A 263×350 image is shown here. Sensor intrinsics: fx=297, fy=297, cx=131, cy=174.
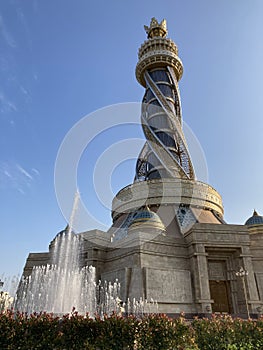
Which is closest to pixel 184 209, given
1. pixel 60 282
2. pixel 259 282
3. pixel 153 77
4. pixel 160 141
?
pixel 259 282

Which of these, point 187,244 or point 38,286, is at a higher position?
point 187,244

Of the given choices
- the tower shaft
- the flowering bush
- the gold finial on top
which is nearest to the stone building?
the tower shaft

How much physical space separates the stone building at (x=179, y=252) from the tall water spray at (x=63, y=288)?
0.80 meters

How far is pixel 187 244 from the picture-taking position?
1686 centimetres

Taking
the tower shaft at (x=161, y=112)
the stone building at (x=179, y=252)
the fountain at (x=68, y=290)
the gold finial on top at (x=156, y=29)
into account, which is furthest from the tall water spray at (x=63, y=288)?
the gold finial on top at (x=156, y=29)

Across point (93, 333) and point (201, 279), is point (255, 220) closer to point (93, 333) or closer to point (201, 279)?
point (201, 279)

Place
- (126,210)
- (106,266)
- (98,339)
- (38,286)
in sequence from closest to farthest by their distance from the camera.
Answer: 1. (98,339)
2. (38,286)
3. (106,266)
4. (126,210)

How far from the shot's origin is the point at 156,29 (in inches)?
1441

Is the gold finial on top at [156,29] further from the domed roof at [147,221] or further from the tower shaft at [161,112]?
the domed roof at [147,221]

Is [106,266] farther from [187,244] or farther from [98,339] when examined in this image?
[98,339]

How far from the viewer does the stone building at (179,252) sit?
48.4ft

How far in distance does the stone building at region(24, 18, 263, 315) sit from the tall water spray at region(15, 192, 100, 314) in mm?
797

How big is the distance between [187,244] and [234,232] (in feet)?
9.02

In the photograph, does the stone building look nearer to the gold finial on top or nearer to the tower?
the tower
